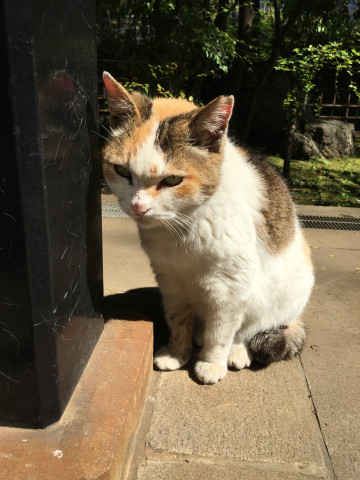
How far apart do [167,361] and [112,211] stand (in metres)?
2.87

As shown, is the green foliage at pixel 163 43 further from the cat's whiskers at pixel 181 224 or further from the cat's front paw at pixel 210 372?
the cat's front paw at pixel 210 372

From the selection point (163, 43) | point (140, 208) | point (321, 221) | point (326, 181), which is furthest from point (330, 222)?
point (140, 208)

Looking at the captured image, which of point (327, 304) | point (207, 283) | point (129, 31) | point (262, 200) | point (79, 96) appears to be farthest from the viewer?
point (129, 31)

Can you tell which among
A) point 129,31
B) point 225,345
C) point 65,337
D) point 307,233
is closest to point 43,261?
point 65,337

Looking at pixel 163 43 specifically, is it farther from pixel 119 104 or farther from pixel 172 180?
pixel 172 180

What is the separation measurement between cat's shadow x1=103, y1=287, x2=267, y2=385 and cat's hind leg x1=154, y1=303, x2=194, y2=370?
8 cm

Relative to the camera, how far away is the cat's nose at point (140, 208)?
1.81 m

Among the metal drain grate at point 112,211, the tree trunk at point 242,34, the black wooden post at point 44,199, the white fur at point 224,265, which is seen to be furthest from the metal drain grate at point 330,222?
the tree trunk at point 242,34

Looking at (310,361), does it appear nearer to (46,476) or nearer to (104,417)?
(104,417)

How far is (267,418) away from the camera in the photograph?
206cm

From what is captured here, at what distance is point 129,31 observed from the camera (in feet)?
20.4

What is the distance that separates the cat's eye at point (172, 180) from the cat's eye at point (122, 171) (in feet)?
0.54

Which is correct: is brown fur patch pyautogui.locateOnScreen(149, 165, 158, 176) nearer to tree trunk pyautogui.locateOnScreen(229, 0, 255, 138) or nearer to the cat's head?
the cat's head

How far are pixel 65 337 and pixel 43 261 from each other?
0.39 m
